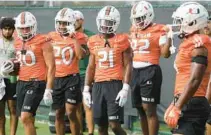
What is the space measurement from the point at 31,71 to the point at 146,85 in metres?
1.49

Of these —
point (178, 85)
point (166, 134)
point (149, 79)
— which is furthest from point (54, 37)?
point (178, 85)

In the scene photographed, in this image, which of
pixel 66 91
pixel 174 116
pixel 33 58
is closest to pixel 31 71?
pixel 33 58

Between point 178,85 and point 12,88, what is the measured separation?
389 centimetres

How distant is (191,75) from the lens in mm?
5562

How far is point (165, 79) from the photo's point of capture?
9.66 meters

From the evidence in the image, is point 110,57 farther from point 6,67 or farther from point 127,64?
point 6,67

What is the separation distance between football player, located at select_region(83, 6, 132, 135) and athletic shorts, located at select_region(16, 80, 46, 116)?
2.08ft

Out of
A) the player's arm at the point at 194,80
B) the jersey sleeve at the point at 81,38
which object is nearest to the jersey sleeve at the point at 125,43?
the jersey sleeve at the point at 81,38

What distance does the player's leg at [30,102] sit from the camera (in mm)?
8086

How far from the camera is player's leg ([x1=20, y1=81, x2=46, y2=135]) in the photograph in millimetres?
8086

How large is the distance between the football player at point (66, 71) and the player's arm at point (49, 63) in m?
0.60

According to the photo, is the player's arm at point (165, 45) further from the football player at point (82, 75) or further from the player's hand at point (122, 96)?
the football player at point (82, 75)

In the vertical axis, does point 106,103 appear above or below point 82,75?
above

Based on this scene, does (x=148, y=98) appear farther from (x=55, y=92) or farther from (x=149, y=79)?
(x=55, y=92)
